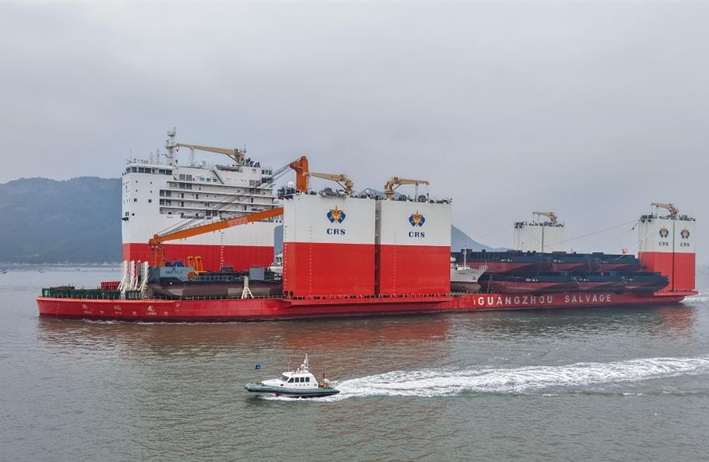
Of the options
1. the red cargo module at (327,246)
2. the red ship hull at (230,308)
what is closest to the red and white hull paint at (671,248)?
the red ship hull at (230,308)

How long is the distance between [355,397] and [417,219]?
2590 cm

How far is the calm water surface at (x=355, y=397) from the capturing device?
16250mm

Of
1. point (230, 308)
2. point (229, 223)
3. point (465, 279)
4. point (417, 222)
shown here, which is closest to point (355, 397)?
point (230, 308)

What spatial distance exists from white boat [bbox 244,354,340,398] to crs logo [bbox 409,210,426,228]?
2510cm

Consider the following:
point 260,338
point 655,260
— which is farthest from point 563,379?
point 655,260

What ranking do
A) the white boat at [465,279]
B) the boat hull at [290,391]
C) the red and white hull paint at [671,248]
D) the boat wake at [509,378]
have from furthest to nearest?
the red and white hull paint at [671,248]
the white boat at [465,279]
the boat wake at [509,378]
the boat hull at [290,391]

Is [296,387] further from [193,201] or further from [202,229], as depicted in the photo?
[193,201]

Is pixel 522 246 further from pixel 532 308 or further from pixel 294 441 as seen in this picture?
pixel 294 441

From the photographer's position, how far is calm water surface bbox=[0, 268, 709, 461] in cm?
1625

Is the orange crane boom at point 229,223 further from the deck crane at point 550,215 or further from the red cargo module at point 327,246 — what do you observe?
the deck crane at point 550,215

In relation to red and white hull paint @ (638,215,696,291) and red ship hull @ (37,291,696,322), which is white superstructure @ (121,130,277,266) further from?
red and white hull paint @ (638,215,696,291)

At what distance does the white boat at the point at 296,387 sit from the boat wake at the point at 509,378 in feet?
1.92

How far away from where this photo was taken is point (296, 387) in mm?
20609

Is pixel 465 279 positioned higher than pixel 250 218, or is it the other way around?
pixel 250 218
